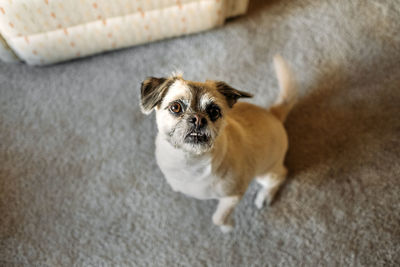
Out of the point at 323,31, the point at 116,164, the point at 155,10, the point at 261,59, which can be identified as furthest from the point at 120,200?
the point at 323,31

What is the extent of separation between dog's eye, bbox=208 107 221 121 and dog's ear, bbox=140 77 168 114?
0.19 meters

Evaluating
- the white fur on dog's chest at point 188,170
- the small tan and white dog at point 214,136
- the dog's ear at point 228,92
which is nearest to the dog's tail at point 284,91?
the small tan and white dog at point 214,136

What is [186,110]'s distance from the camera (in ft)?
3.43

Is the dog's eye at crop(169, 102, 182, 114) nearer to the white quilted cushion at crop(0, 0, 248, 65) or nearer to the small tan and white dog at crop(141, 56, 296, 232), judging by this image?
the small tan and white dog at crop(141, 56, 296, 232)

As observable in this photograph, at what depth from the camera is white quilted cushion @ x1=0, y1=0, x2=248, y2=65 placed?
1556 mm

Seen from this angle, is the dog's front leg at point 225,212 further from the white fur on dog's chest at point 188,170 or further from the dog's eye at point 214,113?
the dog's eye at point 214,113

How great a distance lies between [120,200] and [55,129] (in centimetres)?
59

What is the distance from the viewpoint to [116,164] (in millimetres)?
1684

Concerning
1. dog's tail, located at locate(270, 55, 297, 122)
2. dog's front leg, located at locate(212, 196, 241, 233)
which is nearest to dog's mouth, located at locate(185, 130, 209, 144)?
dog's front leg, located at locate(212, 196, 241, 233)

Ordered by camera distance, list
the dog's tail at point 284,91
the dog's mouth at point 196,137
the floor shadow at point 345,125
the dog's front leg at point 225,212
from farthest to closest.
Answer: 1. the floor shadow at point 345,125
2. the dog's tail at point 284,91
3. the dog's front leg at point 225,212
4. the dog's mouth at point 196,137

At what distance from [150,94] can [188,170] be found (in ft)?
1.07

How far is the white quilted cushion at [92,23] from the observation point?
61.2 inches

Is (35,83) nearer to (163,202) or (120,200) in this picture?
(120,200)

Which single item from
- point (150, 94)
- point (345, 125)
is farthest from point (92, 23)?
point (345, 125)
